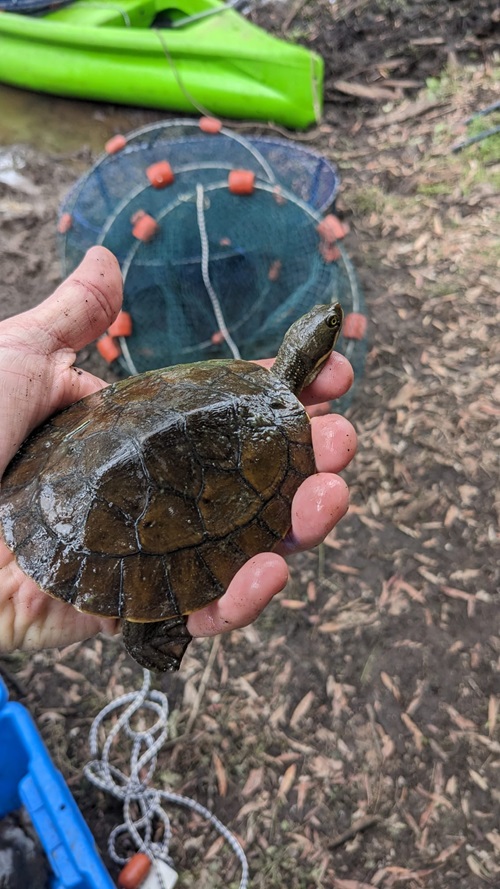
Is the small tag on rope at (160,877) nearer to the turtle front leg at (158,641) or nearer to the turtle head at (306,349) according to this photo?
the turtle front leg at (158,641)

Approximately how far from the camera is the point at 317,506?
179 cm

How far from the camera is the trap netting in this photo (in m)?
3.25

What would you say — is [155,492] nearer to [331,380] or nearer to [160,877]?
[331,380]

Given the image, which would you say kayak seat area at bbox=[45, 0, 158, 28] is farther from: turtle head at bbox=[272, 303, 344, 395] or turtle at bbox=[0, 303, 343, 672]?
turtle at bbox=[0, 303, 343, 672]

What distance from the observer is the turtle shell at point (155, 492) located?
5.59 feet

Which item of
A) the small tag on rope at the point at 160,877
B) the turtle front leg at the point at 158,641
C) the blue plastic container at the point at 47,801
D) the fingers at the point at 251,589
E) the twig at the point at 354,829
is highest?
the fingers at the point at 251,589

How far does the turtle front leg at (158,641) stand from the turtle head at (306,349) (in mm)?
948

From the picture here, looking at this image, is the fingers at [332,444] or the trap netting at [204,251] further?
the trap netting at [204,251]

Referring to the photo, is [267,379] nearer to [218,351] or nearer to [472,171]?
[218,351]

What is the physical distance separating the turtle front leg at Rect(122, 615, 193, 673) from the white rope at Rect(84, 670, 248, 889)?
82 cm

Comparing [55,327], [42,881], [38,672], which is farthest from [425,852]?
[55,327]

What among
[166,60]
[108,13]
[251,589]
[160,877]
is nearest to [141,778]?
[160,877]

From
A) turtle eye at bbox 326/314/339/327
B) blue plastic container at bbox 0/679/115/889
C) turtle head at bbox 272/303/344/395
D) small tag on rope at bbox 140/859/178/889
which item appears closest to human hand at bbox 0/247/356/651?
turtle head at bbox 272/303/344/395

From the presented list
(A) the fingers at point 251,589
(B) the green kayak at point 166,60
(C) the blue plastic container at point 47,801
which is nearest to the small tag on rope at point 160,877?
(C) the blue plastic container at point 47,801
